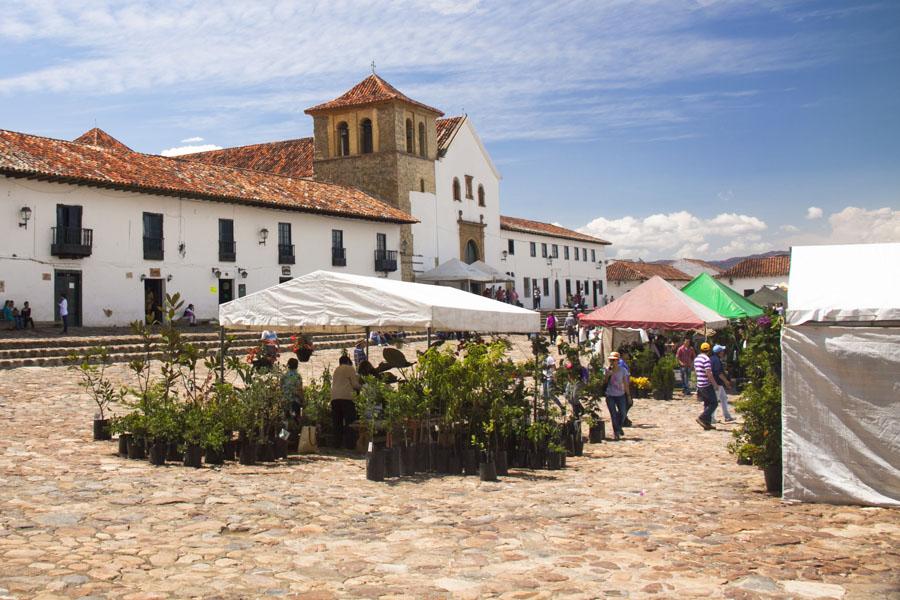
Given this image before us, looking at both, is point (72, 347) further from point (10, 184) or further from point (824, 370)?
Result: point (824, 370)

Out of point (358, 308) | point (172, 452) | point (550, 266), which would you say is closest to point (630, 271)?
point (550, 266)

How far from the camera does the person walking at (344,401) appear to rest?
33.0 feet

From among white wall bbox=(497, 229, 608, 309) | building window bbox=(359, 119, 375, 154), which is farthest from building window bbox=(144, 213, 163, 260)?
white wall bbox=(497, 229, 608, 309)

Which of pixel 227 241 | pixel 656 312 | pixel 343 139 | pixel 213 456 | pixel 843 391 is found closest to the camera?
pixel 843 391

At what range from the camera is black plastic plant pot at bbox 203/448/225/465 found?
8.69 metres

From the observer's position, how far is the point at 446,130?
43.5 metres

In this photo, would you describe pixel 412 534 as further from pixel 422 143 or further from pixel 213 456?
pixel 422 143

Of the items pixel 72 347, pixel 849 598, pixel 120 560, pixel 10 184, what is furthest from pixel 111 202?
pixel 849 598

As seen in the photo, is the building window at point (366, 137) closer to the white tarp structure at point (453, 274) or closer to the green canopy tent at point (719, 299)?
the white tarp structure at point (453, 274)

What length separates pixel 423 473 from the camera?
885 cm

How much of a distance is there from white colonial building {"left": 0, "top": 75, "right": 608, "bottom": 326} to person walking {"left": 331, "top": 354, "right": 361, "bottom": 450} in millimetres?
4952

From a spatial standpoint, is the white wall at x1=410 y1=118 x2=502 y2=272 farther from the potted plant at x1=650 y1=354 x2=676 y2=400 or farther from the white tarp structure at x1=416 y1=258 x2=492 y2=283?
the potted plant at x1=650 y1=354 x2=676 y2=400

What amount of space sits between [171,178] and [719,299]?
1813 centimetres

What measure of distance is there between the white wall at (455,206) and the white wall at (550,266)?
184 cm
